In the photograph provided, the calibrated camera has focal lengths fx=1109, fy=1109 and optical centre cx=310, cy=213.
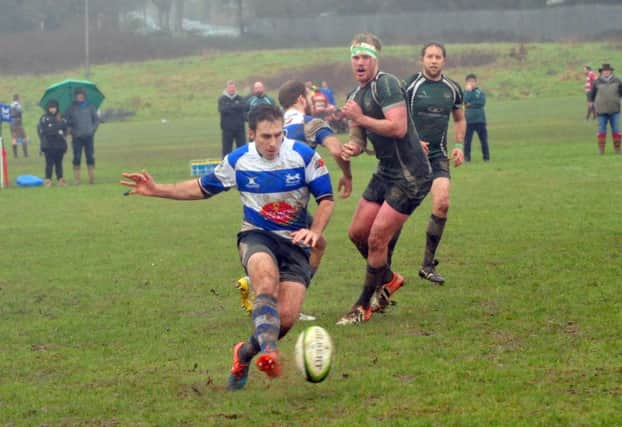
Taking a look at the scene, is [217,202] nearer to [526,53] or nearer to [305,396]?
[305,396]

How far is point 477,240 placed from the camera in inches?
519

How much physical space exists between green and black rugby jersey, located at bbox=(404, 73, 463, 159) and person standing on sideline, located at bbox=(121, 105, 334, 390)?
333cm

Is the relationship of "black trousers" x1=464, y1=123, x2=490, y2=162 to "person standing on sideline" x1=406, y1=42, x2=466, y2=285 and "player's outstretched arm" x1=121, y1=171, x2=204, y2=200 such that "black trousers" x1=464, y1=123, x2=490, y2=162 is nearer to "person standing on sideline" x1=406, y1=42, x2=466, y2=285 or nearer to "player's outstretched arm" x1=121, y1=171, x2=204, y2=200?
"person standing on sideline" x1=406, y1=42, x2=466, y2=285

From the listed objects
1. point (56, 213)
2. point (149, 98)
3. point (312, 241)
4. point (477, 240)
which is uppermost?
point (312, 241)

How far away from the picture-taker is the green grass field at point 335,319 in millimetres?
6395

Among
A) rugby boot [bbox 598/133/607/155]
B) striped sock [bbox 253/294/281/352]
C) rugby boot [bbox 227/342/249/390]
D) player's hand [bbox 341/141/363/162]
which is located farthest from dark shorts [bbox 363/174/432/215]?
rugby boot [bbox 598/133/607/155]

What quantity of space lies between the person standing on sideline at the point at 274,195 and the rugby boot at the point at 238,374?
0.8 inches

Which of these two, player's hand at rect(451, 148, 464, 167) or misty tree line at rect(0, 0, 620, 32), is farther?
misty tree line at rect(0, 0, 620, 32)

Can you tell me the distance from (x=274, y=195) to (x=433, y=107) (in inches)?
143

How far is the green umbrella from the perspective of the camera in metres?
26.4

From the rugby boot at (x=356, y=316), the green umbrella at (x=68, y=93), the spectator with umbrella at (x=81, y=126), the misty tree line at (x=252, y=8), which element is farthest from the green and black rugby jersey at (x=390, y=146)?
the misty tree line at (x=252, y=8)

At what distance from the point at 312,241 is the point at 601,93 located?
19333 mm

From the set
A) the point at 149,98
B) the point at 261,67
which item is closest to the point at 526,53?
the point at 261,67

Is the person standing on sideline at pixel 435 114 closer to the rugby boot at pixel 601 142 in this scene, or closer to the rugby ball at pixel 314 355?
the rugby ball at pixel 314 355
